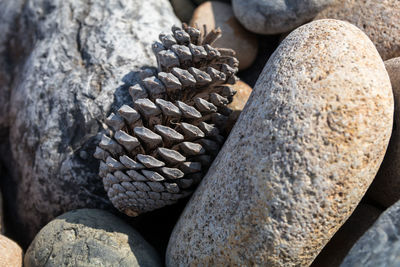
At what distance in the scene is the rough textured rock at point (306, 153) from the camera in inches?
48.4

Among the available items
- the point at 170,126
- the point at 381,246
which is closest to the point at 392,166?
the point at 381,246

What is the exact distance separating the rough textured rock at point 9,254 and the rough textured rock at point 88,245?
6 centimetres

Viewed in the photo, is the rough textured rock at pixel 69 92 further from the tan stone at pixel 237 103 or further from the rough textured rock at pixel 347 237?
the rough textured rock at pixel 347 237

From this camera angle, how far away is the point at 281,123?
128 centimetres

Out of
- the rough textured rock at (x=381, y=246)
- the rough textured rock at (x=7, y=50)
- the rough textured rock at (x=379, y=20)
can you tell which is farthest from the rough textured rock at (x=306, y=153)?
the rough textured rock at (x=7, y=50)

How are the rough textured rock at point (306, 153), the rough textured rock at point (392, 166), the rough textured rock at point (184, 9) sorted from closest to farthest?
1. the rough textured rock at point (306, 153)
2. the rough textured rock at point (392, 166)
3. the rough textured rock at point (184, 9)

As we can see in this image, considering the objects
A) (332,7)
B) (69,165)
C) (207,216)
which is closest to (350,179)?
(207,216)

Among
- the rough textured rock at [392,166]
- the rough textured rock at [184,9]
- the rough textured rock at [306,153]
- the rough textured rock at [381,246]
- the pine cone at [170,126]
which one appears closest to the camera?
the rough textured rock at [381,246]

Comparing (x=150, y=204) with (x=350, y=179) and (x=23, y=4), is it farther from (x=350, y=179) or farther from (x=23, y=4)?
(x=23, y=4)

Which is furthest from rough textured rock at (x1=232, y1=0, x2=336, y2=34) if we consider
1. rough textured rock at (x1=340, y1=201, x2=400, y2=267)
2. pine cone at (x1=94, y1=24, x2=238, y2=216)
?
rough textured rock at (x1=340, y1=201, x2=400, y2=267)

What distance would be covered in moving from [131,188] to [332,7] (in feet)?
4.60

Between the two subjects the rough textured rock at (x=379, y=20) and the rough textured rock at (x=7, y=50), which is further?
the rough textured rock at (x=7, y=50)

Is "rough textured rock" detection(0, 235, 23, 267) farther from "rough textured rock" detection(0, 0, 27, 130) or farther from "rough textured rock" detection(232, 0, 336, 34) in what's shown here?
"rough textured rock" detection(232, 0, 336, 34)

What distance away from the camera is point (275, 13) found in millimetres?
2078
